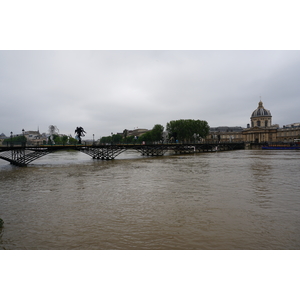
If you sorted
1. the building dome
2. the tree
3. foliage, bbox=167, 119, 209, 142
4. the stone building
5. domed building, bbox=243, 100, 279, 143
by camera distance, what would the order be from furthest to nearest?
1. the building dome
2. domed building, bbox=243, 100, 279, 143
3. the stone building
4. the tree
5. foliage, bbox=167, 119, 209, 142

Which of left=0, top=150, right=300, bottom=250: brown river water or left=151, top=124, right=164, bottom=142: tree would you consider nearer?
left=0, top=150, right=300, bottom=250: brown river water

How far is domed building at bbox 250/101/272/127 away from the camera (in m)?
128

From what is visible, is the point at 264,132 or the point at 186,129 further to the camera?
the point at 264,132

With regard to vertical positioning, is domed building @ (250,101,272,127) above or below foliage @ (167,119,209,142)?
above

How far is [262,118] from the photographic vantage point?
128500mm

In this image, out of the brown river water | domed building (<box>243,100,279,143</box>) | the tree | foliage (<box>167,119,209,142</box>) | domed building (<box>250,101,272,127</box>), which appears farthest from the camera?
domed building (<box>250,101,272,127</box>)

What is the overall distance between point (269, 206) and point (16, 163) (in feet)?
115

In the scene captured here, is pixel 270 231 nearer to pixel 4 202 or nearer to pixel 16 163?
→ pixel 4 202

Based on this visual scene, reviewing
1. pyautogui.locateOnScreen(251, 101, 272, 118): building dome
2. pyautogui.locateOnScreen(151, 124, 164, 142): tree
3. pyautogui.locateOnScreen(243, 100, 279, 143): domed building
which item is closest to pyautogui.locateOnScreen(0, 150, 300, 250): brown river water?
pyautogui.locateOnScreen(151, 124, 164, 142): tree

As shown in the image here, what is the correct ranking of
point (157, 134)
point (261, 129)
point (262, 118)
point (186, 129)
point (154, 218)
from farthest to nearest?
point (262, 118) < point (261, 129) < point (157, 134) < point (186, 129) < point (154, 218)

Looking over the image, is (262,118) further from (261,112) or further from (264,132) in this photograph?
(264,132)

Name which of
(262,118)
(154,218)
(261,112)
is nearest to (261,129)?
(262,118)

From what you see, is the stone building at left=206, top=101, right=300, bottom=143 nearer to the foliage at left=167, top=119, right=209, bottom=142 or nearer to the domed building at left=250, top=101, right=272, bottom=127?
the domed building at left=250, top=101, right=272, bottom=127

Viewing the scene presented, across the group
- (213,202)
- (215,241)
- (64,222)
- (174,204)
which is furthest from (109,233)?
(213,202)
